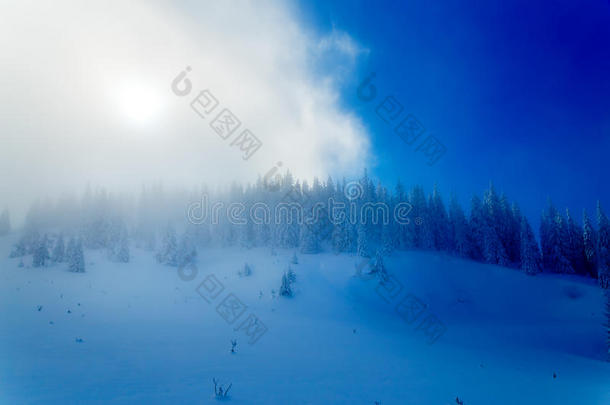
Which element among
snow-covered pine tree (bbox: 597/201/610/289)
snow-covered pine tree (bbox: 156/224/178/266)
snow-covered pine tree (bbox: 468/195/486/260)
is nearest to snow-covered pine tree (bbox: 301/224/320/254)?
snow-covered pine tree (bbox: 156/224/178/266)

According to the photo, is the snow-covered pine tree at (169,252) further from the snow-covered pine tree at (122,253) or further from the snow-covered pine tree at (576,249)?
the snow-covered pine tree at (576,249)

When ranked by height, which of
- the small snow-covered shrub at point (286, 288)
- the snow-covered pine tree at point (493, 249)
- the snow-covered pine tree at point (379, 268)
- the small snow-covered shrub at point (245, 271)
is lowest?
the small snow-covered shrub at point (245, 271)

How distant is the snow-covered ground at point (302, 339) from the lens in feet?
33.0

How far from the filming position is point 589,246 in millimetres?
42938

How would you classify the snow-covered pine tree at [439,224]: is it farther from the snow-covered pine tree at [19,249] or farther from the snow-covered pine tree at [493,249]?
the snow-covered pine tree at [19,249]

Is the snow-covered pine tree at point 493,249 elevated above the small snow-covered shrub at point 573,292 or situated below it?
above

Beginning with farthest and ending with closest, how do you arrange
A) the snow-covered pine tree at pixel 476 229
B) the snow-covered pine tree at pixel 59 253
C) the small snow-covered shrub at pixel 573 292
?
the snow-covered pine tree at pixel 476 229, the small snow-covered shrub at pixel 573 292, the snow-covered pine tree at pixel 59 253

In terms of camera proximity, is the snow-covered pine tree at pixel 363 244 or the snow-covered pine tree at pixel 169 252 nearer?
the snow-covered pine tree at pixel 363 244

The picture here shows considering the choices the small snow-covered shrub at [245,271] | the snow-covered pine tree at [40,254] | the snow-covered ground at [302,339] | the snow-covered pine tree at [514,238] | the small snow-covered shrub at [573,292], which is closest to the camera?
the snow-covered ground at [302,339]

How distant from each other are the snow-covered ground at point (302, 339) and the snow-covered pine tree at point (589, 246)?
4.34 meters

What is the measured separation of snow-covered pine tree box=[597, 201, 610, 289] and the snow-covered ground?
2.61m

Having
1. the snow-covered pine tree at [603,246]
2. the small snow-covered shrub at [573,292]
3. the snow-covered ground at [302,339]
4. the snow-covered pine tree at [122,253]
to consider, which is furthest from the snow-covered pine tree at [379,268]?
the snow-covered pine tree at [122,253]

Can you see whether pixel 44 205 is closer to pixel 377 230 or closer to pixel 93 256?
pixel 93 256

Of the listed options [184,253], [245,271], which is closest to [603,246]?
[245,271]
